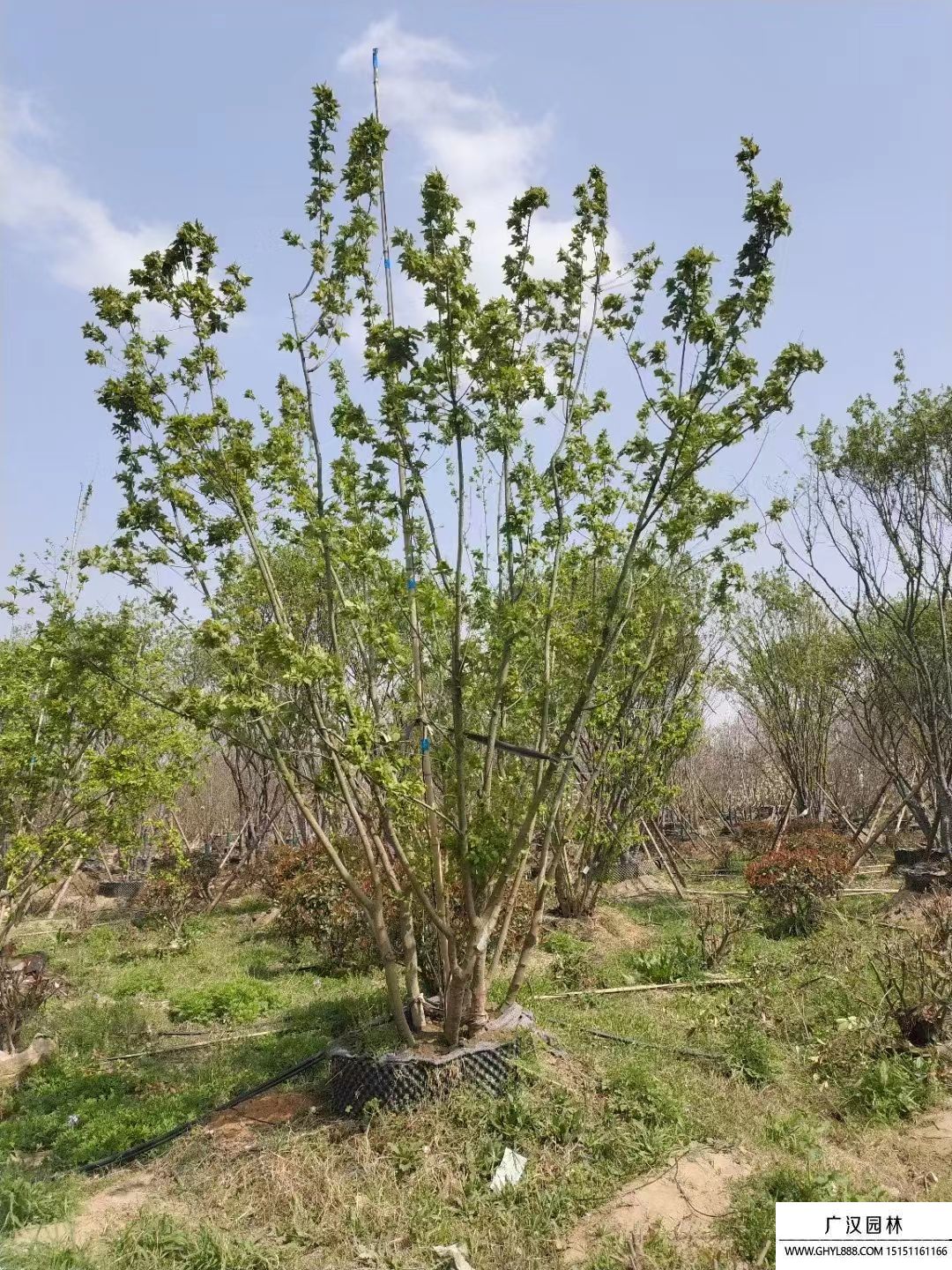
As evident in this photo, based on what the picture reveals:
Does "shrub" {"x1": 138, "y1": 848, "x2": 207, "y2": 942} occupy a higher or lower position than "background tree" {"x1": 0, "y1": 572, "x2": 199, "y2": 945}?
lower

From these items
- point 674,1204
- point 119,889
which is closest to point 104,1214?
point 674,1204

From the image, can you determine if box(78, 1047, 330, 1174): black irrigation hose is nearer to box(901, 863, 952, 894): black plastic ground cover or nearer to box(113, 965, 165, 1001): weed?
box(113, 965, 165, 1001): weed

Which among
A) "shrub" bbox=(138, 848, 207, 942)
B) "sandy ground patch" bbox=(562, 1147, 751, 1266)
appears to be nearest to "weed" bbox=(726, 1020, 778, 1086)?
"sandy ground patch" bbox=(562, 1147, 751, 1266)

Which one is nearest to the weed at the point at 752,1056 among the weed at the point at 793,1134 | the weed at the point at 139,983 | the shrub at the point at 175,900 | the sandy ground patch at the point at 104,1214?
the weed at the point at 793,1134

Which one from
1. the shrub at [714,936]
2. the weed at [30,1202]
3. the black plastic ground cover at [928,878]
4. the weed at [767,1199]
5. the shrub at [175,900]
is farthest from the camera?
the shrub at [175,900]

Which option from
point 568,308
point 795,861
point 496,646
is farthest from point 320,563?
point 795,861

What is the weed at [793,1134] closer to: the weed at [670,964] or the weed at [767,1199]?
the weed at [767,1199]

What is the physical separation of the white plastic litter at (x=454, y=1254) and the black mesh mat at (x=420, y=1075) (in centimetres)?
106

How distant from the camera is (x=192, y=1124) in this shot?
17.8ft

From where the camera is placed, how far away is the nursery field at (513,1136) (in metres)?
4.01

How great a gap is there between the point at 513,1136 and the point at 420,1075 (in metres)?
0.63

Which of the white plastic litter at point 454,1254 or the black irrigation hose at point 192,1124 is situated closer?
the white plastic litter at point 454,1254

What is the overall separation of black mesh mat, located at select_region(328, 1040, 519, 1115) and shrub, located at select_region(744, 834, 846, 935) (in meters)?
5.86

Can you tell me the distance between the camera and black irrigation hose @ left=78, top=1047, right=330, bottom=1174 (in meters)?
5.05
